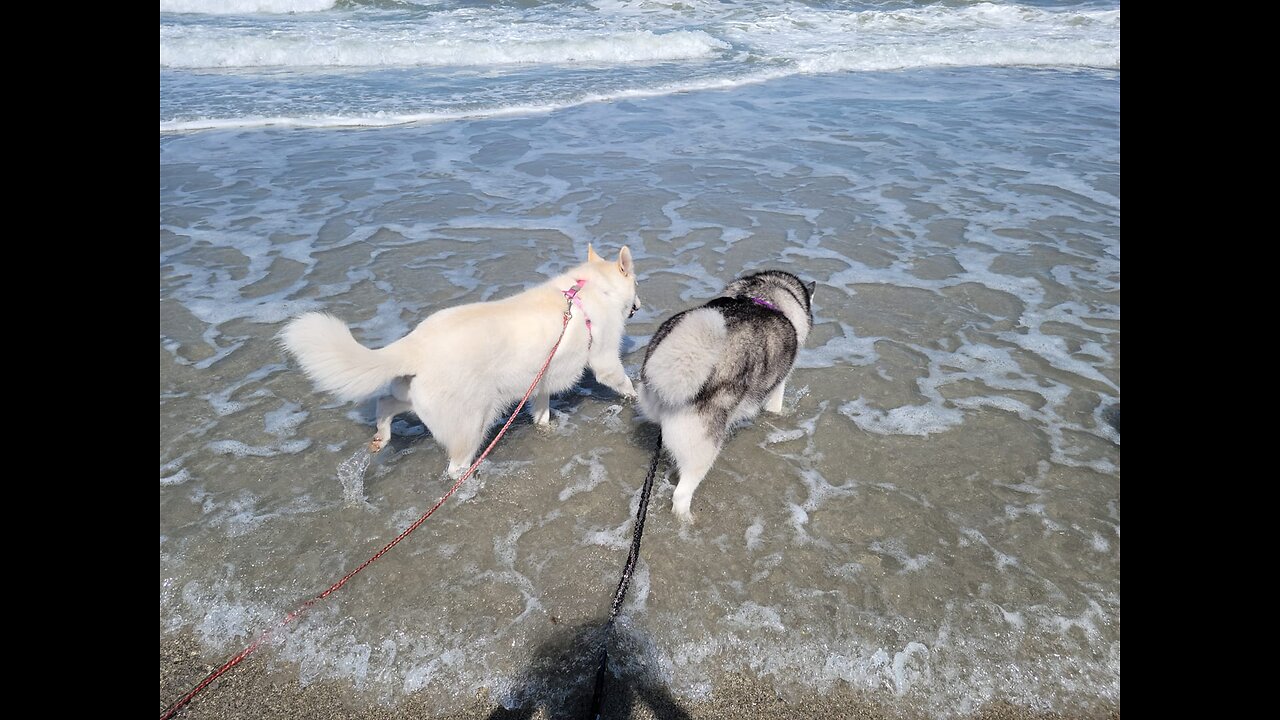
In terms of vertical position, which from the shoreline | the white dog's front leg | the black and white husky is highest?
the black and white husky

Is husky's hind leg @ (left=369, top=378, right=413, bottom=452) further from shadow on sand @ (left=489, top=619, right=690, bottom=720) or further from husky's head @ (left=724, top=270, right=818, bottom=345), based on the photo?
husky's head @ (left=724, top=270, right=818, bottom=345)

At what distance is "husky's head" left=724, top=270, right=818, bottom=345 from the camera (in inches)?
175

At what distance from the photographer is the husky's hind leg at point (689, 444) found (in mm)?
3484

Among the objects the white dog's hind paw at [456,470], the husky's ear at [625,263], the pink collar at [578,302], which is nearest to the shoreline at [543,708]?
the white dog's hind paw at [456,470]

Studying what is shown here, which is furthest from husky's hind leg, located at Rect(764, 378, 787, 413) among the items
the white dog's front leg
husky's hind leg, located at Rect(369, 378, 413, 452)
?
husky's hind leg, located at Rect(369, 378, 413, 452)

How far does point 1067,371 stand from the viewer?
5.34m

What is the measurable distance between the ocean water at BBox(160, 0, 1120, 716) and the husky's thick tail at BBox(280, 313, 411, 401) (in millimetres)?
925

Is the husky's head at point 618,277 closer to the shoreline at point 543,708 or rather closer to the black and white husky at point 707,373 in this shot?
the black and white husky at point 707,373

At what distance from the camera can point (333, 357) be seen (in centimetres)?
343

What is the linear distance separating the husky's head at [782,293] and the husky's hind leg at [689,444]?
1222 millimetres

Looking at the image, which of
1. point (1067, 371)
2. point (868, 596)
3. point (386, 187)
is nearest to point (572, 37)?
point (386, 187)

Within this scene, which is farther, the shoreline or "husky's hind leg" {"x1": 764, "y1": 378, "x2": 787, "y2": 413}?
"husky's hind leg" {"x1": 764, "y1": 378, "x2": 787, "y2": 413}
